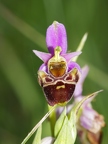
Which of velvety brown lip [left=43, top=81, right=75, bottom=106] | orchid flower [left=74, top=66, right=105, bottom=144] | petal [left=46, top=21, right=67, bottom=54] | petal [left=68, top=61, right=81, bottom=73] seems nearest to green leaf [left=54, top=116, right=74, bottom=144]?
velvety brown lip [left=43, top=81, right=75, bottom=106]

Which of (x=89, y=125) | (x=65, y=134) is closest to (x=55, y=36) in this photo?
(x=65, y=134)

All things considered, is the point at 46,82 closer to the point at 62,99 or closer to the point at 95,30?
the point at 62,99

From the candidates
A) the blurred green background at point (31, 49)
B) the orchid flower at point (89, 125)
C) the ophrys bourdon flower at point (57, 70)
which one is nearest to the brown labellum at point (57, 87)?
the ophrys bourdon flower at point (57, 70)

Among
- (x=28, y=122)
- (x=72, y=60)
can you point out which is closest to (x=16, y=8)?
(x=28, y=122)

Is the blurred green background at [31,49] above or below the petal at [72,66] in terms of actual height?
below

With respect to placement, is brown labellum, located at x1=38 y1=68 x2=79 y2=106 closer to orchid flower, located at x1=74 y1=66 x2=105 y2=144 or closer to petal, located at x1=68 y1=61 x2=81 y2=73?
petal, located at x1=68 y1=61 x2=81 y2=73

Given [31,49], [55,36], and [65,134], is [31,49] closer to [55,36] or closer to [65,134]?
[55,36]

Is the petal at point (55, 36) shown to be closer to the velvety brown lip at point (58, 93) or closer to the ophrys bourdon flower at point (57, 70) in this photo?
the ophrys bourdon flower at point (57, 70)
